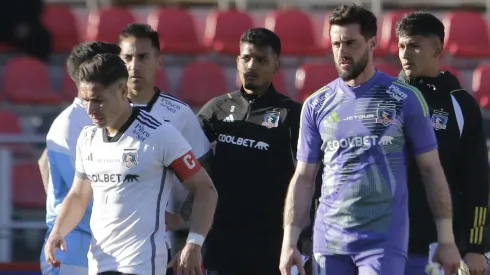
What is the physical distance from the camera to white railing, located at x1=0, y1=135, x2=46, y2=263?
365 inches

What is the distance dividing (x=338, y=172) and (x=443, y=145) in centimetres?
78

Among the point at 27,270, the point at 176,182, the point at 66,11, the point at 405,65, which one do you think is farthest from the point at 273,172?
the point at 66,11

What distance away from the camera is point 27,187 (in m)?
9.64

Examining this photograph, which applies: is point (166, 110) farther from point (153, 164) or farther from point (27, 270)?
point (27, 270)

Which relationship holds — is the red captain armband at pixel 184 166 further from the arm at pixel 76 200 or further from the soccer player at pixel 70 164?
the soccer player at pixel 70 164

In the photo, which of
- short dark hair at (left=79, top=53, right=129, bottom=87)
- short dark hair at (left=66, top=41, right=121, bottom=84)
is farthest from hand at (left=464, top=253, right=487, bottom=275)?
short dark hair at (left=66, top=41, right=121, bottom=84)

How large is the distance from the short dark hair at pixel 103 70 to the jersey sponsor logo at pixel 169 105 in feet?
3.81

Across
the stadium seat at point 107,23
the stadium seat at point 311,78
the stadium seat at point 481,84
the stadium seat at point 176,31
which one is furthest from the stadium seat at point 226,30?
the stadium seat at point 481,84

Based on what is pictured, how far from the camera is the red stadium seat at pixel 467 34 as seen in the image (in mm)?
13898

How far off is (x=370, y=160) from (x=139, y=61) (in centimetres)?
185

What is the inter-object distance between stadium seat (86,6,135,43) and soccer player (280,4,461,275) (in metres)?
8.35

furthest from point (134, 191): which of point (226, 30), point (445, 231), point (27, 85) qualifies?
point (226, 30)

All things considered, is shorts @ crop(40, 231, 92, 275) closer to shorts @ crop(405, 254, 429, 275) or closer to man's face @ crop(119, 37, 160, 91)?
man's face @ crop(119, 37, 160, 91)

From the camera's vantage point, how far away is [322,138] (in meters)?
5.48
